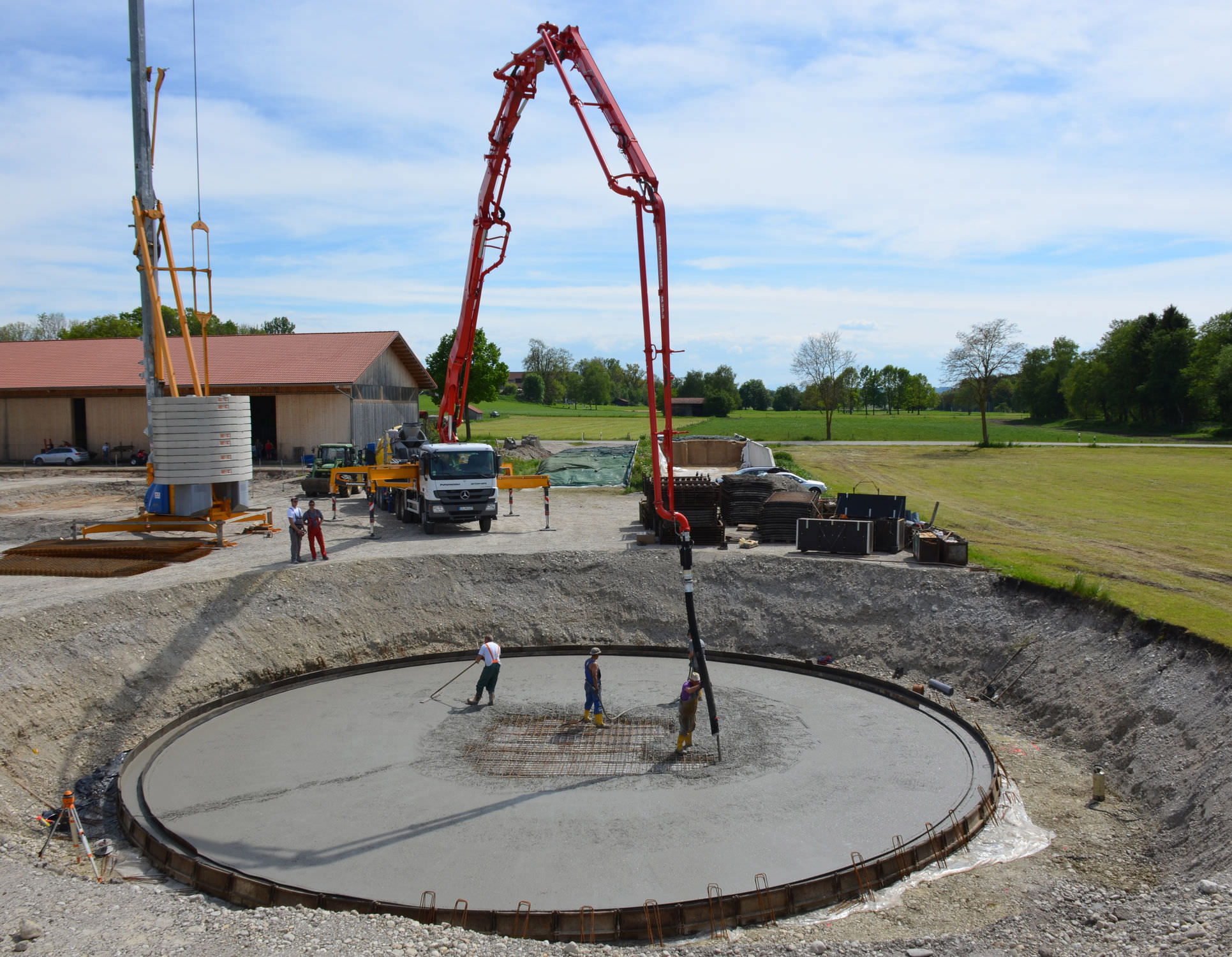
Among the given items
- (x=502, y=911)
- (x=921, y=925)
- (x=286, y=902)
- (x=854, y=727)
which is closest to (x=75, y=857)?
(x=286, y=902)

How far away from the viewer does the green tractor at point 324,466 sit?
111 ft

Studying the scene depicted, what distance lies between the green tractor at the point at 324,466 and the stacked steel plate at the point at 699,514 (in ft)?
47.2

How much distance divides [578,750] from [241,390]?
1442 inches

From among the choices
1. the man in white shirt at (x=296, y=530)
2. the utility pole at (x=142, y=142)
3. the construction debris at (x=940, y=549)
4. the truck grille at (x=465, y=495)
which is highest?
the utility pole at (x=142, y=142)

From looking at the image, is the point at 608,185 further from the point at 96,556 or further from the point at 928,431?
the point at 928,431

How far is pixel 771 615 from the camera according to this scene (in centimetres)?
2145

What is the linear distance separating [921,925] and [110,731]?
13.6 m

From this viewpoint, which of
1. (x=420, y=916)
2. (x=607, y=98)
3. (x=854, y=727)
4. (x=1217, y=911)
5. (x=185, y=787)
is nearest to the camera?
(x=1217, y=911)

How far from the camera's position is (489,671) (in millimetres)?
15945

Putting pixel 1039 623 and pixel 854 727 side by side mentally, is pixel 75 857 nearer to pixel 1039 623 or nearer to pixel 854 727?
pixel 854 727

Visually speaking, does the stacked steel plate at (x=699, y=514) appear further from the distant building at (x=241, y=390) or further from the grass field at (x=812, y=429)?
the grass field at (x=812, y=429)

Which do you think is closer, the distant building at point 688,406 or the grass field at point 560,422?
the grass field at point 560,422

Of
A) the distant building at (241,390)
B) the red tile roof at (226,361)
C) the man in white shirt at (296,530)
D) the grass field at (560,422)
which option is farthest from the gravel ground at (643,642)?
the grass field at (560,422)

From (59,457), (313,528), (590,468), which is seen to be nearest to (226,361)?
(59,457)
